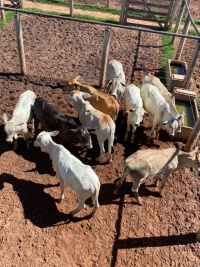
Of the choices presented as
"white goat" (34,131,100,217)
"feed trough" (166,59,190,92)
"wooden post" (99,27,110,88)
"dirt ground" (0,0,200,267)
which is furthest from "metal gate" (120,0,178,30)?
"white goat" (34,131,100,217)

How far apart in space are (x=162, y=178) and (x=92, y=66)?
7146 millimetres

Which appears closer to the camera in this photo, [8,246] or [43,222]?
[8,246]

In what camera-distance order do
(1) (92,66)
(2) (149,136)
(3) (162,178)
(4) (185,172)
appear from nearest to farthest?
(3) (162,178)
(4) (185,172)
(2) (149,136)
(1) (92,66)

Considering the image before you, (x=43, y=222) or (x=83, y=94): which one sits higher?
(x=83, y=94)

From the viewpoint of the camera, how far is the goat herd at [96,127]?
701 cm

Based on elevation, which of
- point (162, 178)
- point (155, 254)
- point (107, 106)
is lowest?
point (155, 254)

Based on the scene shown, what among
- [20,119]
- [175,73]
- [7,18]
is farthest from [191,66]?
[7,18]

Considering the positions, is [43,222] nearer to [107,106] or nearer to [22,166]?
[22,166]

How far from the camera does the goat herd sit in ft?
23.0

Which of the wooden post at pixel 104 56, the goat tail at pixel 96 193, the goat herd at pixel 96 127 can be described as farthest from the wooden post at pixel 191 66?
the goat tail at pixel 96 193

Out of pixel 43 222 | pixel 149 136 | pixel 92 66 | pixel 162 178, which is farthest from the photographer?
pixel 92 66

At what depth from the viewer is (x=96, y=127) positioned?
852 cm

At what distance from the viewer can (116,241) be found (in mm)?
7043

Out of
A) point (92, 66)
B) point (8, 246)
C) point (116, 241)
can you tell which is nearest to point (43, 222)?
point (8, 246)
